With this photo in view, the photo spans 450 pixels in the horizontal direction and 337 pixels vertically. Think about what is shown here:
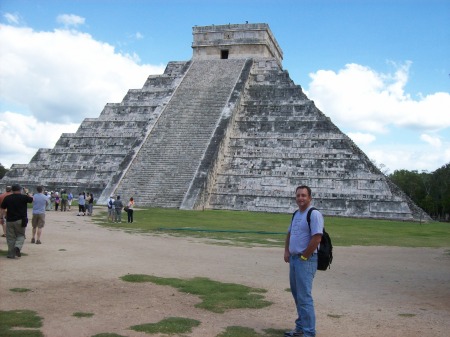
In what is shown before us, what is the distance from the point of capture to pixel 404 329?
527 centimetres

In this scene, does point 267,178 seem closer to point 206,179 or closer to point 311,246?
point 206,179

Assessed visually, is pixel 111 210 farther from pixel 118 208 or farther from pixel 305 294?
pixel 305 294

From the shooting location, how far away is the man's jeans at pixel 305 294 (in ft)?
15.9

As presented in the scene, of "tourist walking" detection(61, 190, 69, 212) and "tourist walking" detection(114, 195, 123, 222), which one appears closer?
"tourist walking" detection(114, 195, 123, 222)

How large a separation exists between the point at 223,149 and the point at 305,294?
2002 centimetres

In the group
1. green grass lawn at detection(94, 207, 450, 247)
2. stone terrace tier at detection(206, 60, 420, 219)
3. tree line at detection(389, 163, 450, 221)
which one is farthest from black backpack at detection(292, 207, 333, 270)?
tree line at detection(389, 163, 450, 221)

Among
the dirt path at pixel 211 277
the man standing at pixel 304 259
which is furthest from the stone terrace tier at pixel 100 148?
the man standing at pixel 304 259

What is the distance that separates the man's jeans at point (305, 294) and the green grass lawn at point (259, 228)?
7.40 meters

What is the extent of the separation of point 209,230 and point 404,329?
9.97 meters

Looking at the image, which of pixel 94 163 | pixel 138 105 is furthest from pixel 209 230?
pixel 138 105

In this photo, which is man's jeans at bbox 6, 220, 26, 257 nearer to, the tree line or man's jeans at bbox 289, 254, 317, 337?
man's jeans at bbox 289, 254, 317, 337

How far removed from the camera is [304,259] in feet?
16.2

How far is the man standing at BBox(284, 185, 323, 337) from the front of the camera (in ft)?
15.9

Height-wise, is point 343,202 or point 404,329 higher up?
point 343,202
